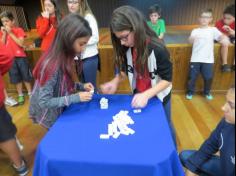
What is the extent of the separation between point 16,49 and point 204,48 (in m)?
2.32

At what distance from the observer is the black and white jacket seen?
1.26m

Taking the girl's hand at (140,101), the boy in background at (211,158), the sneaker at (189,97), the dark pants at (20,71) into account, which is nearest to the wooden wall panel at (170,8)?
the sneaker at (189,97)

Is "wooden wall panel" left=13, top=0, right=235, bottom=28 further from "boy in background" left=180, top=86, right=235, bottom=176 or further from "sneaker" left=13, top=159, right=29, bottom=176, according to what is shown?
"boy in background" left=180, top=86, right=235, bottom=176

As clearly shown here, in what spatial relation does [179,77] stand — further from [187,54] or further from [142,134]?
[142,134]

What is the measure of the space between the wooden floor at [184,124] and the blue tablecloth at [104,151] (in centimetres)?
104

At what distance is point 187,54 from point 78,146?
238cm

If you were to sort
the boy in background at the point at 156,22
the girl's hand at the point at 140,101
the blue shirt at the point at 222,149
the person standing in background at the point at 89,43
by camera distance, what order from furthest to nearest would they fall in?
the boy in background at the point at 156,22 < the person standing in background at the point at 89,43 < the girl's hand at the point at 140,101 < the blue shirt at the point at 222,149

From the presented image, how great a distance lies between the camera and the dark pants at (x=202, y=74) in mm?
2793

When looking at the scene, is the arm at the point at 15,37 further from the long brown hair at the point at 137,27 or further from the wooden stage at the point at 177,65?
the long brown hair at the point at 137,27

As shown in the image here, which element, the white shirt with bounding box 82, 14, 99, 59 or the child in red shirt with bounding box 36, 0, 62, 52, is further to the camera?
the child in red shirt with bounding box 36, 0, 62, 52

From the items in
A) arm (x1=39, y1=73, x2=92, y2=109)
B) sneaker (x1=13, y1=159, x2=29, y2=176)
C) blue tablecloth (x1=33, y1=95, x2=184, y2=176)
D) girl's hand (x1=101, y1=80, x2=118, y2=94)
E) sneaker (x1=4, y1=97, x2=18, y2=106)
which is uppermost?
arm (x1=39, y1=73, x2=92, y2=109)

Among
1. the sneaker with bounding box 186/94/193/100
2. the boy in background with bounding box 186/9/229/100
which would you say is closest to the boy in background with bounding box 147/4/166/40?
the boy in background with bounding box 186/9/229/100

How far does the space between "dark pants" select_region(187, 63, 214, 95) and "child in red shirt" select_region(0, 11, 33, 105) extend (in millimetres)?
2145

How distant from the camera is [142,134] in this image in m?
1.03
